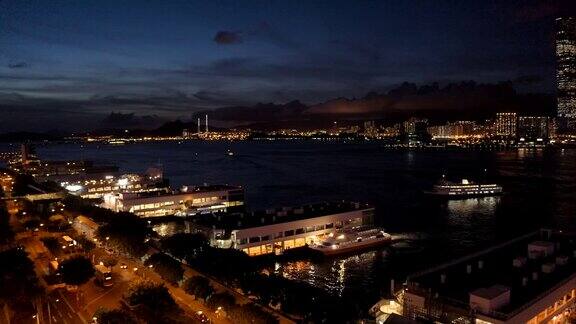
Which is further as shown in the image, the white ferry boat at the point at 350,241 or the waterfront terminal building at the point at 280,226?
the white ferry boat at the point at 350,241

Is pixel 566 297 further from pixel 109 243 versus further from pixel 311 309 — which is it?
pixel 109 243

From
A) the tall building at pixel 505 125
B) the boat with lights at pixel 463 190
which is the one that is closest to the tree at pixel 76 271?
the boat with lights at pixel 463 190

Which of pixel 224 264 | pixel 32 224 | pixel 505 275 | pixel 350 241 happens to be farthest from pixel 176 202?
pixel 505 275

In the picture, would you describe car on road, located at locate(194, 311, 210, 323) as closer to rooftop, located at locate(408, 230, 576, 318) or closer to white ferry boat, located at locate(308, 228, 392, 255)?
rooftop, located at locate(408, 230, 576, 318)

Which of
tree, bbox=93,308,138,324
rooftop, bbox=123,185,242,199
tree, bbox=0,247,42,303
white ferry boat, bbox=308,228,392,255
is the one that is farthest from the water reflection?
tree, bbox=93,308,138,324

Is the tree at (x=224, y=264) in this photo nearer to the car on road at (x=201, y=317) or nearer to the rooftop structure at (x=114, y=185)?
the car on road at (x=201, y=317)

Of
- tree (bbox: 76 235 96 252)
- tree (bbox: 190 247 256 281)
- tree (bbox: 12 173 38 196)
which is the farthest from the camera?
tree (bbox: 12 173 38 196)
